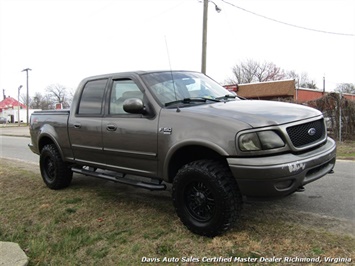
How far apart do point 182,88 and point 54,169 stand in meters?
2.94

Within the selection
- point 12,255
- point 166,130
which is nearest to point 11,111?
point 12,255

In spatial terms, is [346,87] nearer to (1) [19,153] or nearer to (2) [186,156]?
(1) [19,153]

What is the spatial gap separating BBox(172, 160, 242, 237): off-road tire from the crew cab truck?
0.03ft

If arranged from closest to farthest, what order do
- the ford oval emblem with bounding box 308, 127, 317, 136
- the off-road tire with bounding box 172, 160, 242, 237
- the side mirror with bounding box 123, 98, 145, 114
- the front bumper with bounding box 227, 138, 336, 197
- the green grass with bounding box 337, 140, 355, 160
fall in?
the front bumper with bounding box 227, 138, 336, 197
the off-road tire with bounding box 172, 160, 242, 237
the ford oval emblem with bounding box 308, 127, 317, 136
the side mirror with bounding box 123, 98, 145, 114
the green grass with bounding box 337, 140, 355, 160

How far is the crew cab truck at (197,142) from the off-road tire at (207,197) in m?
0.01

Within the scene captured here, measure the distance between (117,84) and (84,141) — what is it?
102cm

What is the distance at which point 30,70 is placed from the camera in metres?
50.4

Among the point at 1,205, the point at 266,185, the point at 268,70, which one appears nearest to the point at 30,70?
the point at 268,70

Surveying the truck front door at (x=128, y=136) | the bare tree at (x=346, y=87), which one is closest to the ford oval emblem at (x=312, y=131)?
the truck front door at (x=128, y=136)

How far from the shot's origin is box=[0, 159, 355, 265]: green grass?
325 centimetres

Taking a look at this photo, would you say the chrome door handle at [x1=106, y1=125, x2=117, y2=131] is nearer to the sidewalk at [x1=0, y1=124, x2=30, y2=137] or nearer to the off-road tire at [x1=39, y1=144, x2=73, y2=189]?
the off-road tire at [x1=39, y1=144, x2=73, y2=189]

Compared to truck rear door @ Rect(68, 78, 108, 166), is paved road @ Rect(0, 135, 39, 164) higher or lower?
lower

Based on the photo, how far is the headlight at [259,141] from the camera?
10.5 feet

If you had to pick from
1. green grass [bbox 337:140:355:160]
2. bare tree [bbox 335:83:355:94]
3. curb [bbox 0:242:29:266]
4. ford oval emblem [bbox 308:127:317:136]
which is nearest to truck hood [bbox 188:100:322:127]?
ford oval emblem [bbox 308:127:317:136]
